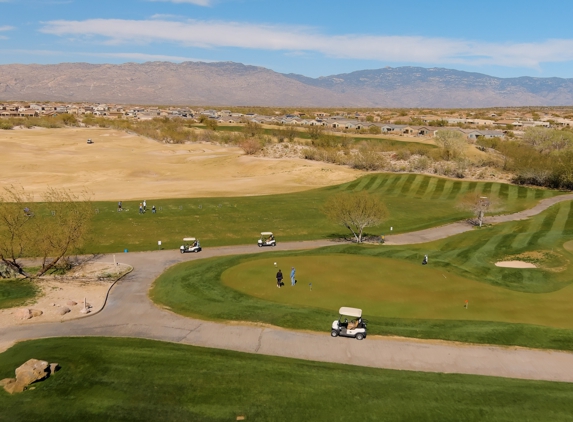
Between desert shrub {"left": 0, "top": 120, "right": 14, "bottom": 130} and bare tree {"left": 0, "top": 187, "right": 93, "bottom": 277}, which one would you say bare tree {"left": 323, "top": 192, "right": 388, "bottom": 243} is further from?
desert shrub {"left": 0, "top": 120, "right": 14, "bottom": 130}

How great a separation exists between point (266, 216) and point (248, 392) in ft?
152

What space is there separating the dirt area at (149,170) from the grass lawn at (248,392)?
5963 centimetres

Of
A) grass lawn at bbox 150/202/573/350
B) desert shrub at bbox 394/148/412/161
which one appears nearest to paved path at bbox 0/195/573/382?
grass lawn at bbox 150/202/573/350

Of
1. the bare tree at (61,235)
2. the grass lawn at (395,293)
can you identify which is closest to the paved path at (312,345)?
the grass lawn at (395,293)

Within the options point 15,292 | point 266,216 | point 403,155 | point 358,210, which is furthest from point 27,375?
point 403,155

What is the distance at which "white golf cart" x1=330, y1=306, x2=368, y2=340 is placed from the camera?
2514 centimetres

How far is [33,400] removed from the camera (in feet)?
58.4

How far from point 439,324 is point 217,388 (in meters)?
14.1

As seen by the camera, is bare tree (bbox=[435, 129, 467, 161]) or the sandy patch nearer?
the sandy patch

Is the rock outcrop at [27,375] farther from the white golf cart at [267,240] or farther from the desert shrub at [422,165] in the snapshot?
the desert shrub at [422,165]

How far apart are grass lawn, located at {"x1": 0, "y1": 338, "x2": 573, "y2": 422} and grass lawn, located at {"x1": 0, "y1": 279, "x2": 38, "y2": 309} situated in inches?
381

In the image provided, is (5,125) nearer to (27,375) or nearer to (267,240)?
(267,240)

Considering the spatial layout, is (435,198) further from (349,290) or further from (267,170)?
(349,290)

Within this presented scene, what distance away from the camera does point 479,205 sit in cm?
6325
